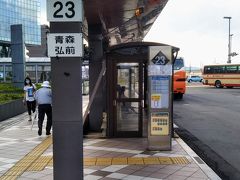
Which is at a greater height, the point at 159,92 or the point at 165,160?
the point at 159,92

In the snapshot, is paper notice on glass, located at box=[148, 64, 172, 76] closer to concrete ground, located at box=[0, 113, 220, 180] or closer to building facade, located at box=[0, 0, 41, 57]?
concrete ground, located at box=[0, 113, 220, 180]

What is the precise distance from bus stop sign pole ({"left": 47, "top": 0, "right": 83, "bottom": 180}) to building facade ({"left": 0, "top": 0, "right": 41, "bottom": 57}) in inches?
3537

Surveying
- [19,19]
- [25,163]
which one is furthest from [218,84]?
[19,19]

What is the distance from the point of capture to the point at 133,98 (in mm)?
10969

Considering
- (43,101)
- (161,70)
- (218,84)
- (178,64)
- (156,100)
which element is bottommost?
(218,84)

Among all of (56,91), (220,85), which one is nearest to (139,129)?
(56,91)

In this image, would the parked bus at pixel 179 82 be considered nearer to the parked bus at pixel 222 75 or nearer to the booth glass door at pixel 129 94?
the parked bus at pixel 222 75

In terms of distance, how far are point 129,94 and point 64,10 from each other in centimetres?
589

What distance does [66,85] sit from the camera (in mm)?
5402

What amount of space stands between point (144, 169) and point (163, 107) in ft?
7.58

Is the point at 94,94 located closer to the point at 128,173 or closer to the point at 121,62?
the point at 121,62

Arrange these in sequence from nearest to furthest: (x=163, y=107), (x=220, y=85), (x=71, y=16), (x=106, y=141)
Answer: (x=71, y=16), (x=163, y=107), (x=106, y=141), (x=220, y=85)

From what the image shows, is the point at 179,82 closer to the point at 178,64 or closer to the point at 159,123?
the point at 178,64

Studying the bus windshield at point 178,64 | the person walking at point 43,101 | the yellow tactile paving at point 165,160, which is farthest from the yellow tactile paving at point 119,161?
the bus windshield at point 178,64
